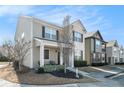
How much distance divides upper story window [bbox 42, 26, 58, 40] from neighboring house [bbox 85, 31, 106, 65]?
10872mm

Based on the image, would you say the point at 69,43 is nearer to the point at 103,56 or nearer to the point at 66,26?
the point at 66,26

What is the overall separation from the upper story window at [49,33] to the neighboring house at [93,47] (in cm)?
1087

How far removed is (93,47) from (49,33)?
43.1 ft

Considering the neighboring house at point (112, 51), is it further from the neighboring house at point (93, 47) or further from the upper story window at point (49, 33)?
the upper story window at point (49, 33)

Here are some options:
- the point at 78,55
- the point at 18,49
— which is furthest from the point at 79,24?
the point at 18,49

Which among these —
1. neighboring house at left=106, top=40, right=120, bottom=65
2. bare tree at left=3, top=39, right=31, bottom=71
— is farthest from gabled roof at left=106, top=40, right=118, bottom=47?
bare tree at left=3, top=39, right=31, bottom=71

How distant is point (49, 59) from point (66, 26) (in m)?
5.17

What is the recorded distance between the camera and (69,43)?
20.7 metres

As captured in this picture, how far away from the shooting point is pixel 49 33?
917 inches

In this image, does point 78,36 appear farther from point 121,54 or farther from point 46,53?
point 121,54

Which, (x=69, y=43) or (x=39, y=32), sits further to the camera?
(x=39, y=32)

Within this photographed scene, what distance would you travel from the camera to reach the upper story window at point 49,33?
22.6 meters

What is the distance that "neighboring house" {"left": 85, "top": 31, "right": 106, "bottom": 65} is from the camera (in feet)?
109
